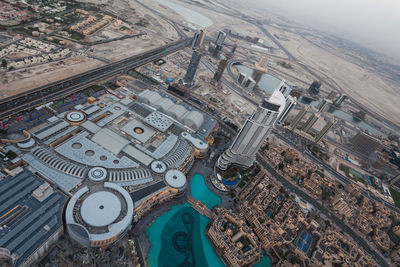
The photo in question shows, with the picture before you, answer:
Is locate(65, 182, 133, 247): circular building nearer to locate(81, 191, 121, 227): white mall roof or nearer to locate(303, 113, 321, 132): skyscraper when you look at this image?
locate(81, 191, 121, 227): white mall roof

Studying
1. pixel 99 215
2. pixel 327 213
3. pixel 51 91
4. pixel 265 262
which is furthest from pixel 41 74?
pixel 327 213

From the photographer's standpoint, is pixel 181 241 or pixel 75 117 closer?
pixel 181 241

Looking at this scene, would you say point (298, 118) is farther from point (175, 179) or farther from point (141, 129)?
point (141, 129)

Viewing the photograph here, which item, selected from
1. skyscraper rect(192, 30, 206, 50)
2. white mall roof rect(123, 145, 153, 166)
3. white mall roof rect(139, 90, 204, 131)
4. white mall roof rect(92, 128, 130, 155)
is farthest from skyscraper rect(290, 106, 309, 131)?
white mall roof rect(92, 128, 130, 155)

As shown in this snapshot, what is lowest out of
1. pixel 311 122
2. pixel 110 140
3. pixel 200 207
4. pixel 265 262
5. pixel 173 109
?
pixel 200 207

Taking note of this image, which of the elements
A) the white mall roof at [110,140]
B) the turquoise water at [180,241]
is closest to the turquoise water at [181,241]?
the turquoise water at [180,241]

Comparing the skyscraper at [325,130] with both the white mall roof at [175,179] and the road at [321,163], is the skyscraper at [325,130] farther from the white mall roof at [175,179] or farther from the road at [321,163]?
the white mall roof at [175,179]

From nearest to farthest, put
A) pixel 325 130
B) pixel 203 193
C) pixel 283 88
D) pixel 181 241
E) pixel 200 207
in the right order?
pixel 181 241 → pixel 200 207 → pixel 203 193 → pixel 325 130 → pixel 283 88
